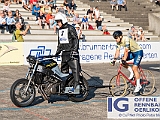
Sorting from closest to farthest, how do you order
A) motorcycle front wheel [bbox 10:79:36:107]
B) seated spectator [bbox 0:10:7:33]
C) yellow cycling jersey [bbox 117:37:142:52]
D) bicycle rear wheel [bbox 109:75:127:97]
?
motorcycle front wheel [bbox 10:79:36:107] → yellow cycling jersey [bbox 117:37:142:52] → bicycle rear wheel [bbox 109:75:127:97] → seated spectator [bbox 0:10:7:33]

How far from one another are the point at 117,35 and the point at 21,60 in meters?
7.77

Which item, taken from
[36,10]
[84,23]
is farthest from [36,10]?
[84,23]

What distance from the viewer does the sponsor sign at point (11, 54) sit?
16.9 m

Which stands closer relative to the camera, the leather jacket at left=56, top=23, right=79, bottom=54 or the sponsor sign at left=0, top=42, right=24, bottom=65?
the leather jacket at left=56, top=23, right=79, bottom=54

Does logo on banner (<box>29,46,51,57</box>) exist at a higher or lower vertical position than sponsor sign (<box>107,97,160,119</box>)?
lower

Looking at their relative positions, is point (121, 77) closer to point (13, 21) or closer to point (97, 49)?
point (97, 49)

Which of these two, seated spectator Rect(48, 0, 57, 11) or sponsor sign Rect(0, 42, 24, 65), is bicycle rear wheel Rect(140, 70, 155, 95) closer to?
sponsor sign Rect(0, 42, 24, 65)

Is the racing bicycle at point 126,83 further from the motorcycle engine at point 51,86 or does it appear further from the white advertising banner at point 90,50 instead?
the white advertising banner at point 90,50

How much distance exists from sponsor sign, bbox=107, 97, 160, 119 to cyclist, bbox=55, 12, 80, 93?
2.05 meters

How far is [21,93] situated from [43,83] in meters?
0.60

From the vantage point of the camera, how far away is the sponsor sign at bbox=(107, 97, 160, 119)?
755 centimetres

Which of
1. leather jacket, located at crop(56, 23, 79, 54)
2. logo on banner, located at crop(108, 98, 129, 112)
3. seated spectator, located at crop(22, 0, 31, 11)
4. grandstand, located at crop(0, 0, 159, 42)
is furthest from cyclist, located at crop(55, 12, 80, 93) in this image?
seated spectator, located at crop(22, 0, 31, 11)

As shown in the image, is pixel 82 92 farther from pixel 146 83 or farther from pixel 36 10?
pixel 36 10

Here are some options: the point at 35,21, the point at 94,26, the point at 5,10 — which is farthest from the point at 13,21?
the point at 94,26
